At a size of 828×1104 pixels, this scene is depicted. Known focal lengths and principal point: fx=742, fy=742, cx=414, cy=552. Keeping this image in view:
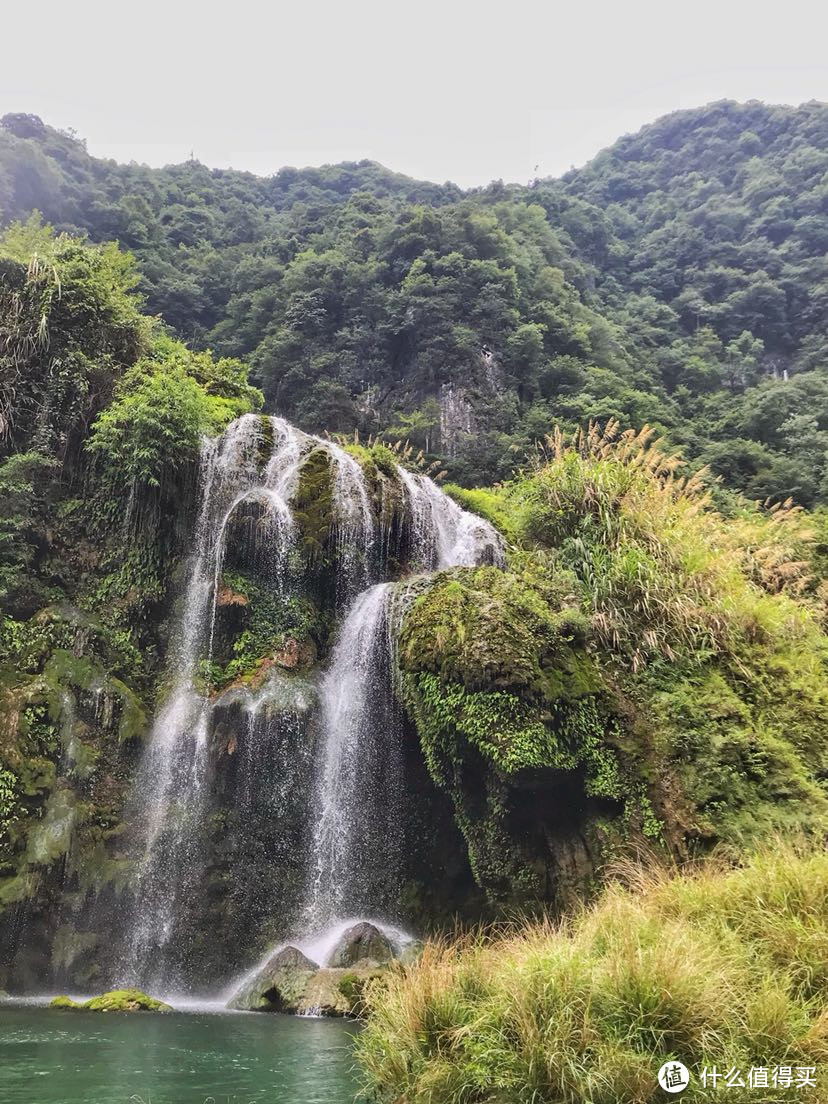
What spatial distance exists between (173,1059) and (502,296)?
30.5 m

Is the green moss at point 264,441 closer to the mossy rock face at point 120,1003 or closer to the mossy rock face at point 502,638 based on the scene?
the mossy rock face at point 502,638

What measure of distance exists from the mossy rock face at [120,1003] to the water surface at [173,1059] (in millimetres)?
465

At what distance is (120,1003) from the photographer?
8352 mm

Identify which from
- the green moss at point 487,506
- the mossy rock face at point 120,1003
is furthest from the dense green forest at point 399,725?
the mossy rock face at point 120,1003

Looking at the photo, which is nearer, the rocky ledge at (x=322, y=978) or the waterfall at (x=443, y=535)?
the rocky ledge at (x=322, y=978)

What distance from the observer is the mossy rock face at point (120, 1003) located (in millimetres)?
8273

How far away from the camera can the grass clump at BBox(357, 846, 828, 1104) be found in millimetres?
3523

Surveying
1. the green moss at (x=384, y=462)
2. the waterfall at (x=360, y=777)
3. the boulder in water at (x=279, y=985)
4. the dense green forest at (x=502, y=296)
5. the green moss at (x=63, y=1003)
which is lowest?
the green moss at (x=63, y=1003)

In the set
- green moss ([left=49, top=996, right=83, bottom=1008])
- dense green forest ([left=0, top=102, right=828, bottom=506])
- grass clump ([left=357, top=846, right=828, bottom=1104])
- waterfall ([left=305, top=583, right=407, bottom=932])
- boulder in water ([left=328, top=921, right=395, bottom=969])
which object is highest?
dense green forest ([left=0, top=102, right=828, bottom=506])

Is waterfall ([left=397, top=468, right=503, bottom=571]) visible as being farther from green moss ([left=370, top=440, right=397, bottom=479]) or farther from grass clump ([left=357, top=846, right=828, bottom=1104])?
grass clump ([left=357, top=846, right=828, bottom=1104])

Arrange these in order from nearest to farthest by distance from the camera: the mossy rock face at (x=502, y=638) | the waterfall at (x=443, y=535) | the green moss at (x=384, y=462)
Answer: the mossy rock face at (x=502, y=638) < the waterfall at (x=443, y=535) < the green moss at (x=384, y=462)

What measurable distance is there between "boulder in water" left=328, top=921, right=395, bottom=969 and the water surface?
3.74 feet

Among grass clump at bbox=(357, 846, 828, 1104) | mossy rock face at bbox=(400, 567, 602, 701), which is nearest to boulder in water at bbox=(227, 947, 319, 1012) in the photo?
mossy rock face at bbox=(400, 567, 602, 701)

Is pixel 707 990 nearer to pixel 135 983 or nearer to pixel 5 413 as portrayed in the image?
pixel 135 983
